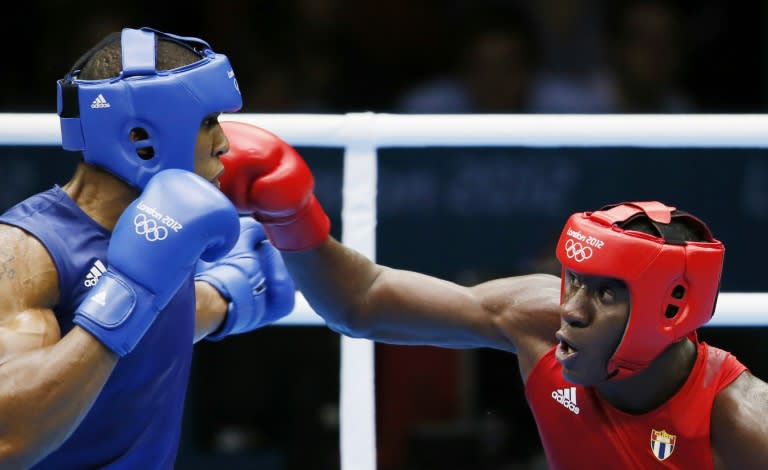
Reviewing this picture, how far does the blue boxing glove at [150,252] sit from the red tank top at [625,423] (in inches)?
29.5

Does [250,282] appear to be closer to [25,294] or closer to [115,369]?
[115,369]

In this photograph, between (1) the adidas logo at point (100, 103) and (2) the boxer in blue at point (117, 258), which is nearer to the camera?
(2) the boxer in blue at point (117, 258)

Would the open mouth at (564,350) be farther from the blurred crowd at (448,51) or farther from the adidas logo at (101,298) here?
the blurred crowd at (448,51)

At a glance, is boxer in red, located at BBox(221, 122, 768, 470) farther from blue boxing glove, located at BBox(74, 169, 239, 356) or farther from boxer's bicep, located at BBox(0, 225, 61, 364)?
boxer's bicep, located at BBox(0, 225, 61, 364)

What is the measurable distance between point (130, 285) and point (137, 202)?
15cm

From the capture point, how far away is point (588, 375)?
7.27 ft

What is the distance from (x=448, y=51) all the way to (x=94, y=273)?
10.2ft

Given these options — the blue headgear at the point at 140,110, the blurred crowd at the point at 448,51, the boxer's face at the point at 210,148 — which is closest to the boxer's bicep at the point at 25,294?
the blue headgear at the point at 140,110

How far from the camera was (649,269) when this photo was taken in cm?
213

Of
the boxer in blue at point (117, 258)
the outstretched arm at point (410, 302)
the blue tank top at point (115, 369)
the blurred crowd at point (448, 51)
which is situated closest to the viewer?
the boxer in blue at point (117, 258)

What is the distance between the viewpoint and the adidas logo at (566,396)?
234 cm

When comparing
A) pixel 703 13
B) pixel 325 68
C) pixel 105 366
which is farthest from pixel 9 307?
pixel 703 13

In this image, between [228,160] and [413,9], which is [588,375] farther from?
[413,9]

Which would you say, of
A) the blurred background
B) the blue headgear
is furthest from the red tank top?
the blurred background
